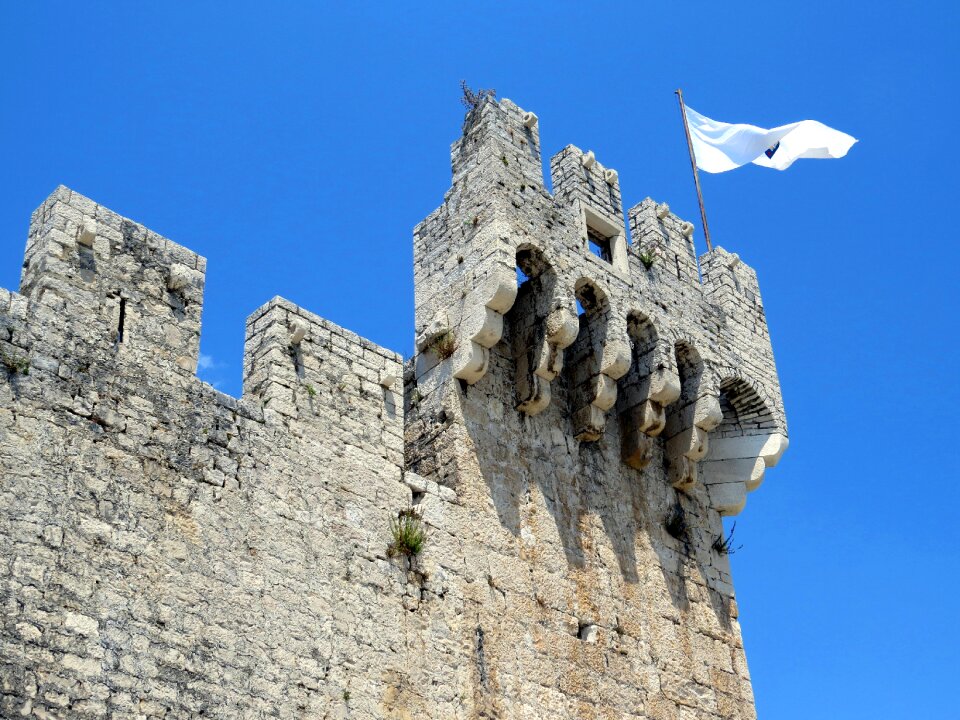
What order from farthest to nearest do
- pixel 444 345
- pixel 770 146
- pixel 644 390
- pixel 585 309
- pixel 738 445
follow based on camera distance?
pixel 770 146 < pixel 738 445 < pixel 644 390 < pixel 585 309 < pixel 444 345

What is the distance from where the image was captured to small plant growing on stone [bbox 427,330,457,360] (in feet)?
37.1

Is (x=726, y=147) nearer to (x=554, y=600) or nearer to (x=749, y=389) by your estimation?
(x=749, y=389)

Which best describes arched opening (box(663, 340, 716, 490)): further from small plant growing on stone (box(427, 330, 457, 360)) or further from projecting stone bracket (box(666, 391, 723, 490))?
small plant growing on stone (box(427, 330, 457, 360))

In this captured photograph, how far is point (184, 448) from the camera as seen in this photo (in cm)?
876

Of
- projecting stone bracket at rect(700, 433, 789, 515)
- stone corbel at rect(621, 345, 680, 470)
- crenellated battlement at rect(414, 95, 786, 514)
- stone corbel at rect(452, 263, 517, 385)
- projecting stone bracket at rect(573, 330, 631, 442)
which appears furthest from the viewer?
projecting stone bracket at rect(700, 433, 789, 515)

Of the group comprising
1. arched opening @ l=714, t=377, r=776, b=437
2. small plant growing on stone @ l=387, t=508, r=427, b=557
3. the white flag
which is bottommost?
small plant growing on stone @ l=387, t=508, r=427, b=557

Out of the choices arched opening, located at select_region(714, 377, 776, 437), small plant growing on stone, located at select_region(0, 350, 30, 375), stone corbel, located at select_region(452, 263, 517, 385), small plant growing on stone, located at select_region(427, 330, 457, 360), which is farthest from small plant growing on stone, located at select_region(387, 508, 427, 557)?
arched opening, located at select_region(714, 377, 776, 437)

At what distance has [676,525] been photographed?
1259 cm

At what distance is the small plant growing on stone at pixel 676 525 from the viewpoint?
1258cm

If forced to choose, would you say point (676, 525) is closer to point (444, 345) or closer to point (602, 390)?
point (602, 390)

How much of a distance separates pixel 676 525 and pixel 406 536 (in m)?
3.64

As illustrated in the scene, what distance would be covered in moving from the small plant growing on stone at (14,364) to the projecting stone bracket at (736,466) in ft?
24.3

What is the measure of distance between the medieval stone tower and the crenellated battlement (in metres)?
0.03

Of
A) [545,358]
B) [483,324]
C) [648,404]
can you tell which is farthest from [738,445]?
[483,324]
